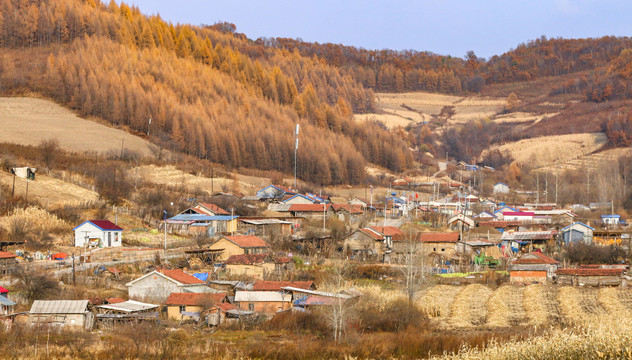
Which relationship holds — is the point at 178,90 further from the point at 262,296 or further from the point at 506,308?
the point at 506,308

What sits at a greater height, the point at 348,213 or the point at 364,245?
the point at 348,213

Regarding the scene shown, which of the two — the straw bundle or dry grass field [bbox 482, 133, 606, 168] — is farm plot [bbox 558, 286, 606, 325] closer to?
the straw bundle

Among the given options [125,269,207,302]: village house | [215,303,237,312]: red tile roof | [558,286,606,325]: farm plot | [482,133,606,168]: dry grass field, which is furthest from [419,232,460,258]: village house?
[482,133,606,168]: dry grass field

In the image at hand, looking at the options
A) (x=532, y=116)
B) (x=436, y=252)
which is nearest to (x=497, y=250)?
(x=436, y=252)

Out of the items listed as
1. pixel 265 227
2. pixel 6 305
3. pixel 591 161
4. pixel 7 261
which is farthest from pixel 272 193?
pixel 591 161

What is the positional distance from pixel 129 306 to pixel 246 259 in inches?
286

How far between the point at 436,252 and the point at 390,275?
5.51 m

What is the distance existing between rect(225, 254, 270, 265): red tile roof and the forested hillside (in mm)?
37686

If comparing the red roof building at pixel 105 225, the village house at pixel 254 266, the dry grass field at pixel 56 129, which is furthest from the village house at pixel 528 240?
the dry grass field at pixel 56 129

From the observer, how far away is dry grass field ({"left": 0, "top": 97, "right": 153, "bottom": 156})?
2223 inches

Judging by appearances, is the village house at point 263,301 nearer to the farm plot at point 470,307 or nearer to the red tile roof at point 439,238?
the farm plot at point 470,307

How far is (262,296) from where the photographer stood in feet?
78.2

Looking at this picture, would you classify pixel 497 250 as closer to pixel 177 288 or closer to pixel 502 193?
pixel 177 288

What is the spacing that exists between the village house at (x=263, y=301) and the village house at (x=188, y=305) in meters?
0.88
